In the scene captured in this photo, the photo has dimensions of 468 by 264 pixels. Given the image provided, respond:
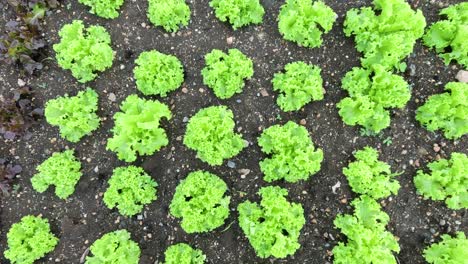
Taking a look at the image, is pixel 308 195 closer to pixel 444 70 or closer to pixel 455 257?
pixel 455 257

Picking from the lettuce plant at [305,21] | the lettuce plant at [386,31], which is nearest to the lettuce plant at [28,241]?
the lettuce plant at [305,21]

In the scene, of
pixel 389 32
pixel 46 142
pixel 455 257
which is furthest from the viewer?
pixel 46 142

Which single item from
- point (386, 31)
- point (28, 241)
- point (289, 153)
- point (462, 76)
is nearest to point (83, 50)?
point (28, 241)

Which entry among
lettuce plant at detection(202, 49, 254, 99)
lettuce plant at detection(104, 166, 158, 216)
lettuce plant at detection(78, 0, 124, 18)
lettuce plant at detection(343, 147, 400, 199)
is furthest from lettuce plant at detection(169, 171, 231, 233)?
lettuce plant at detection(78, 0, 124, 18)

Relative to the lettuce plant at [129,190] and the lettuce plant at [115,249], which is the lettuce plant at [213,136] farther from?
the lettuce plant at [115,249]

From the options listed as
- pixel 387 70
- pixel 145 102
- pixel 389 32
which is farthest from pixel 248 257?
pixel 389 32

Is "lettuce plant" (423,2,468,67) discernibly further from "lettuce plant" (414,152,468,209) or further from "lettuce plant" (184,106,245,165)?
"lettuce plant" (184,106,245,165)
